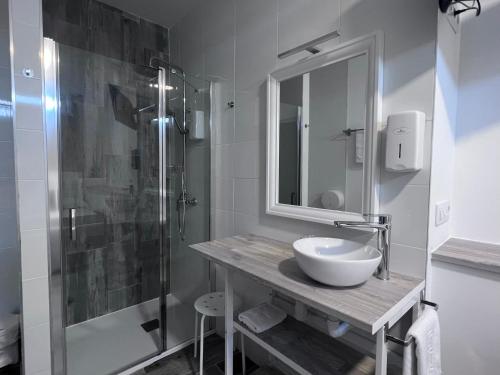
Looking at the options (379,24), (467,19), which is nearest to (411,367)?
(379,24)

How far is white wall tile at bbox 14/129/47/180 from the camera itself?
4.17 feet

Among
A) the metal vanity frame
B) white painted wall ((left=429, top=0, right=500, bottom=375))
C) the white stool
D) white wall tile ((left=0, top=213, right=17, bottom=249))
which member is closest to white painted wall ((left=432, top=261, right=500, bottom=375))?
white painted wall ((left=429, top=0, right=500, bottom=375))

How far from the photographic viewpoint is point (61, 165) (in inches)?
57.2

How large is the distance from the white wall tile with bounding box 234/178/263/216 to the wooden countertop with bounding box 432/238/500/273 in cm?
98

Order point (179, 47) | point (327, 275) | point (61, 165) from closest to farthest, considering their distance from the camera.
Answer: point (327, 275)
point (61, 165)
point (179, 47)

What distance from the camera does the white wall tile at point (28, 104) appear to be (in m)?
1.26

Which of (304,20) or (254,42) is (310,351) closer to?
(304,20)

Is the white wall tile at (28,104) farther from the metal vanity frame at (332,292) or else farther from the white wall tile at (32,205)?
the metal vanity frame at (332,292)

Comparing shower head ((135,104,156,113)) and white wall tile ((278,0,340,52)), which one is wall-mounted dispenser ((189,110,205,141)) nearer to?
shower head ((135,104,156,113))

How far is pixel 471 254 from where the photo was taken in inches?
39.5

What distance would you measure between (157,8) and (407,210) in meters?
2.46

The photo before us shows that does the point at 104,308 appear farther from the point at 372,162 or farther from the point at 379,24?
the point at 379,24

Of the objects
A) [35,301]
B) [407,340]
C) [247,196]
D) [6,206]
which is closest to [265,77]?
[247,196]

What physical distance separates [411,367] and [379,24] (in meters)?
1.31
